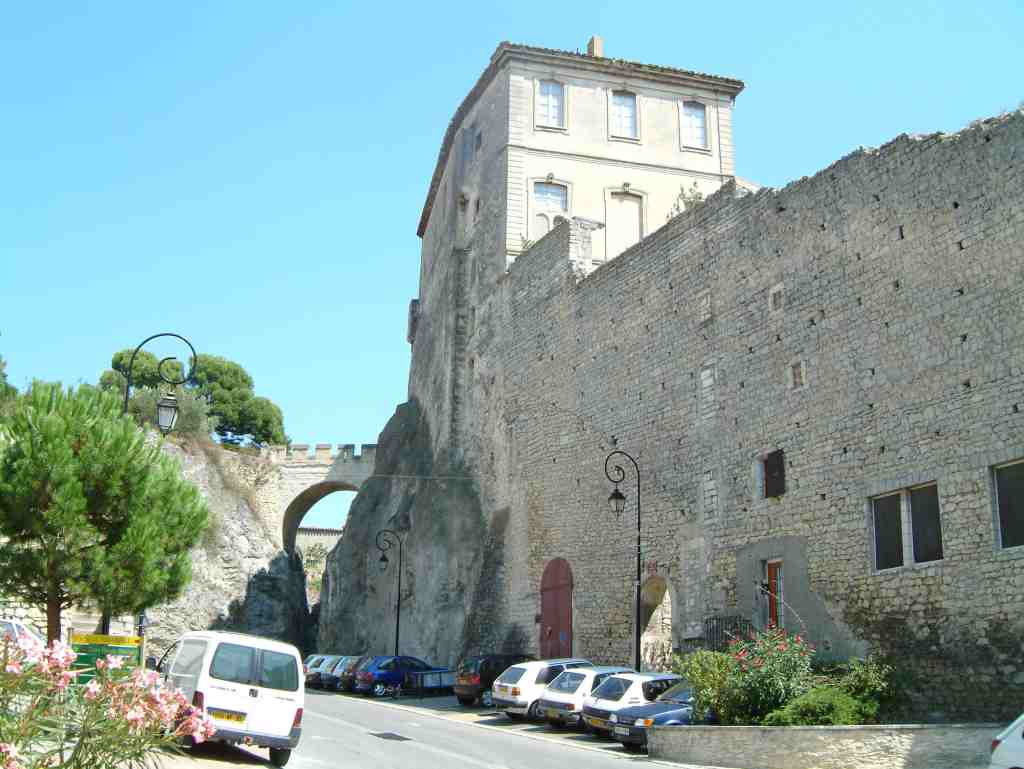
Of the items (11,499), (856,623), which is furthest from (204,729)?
(856,623)

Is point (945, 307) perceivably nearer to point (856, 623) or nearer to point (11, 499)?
point (856, 623)

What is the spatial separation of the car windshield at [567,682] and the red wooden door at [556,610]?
242 inches

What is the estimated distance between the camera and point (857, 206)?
18.0 metres

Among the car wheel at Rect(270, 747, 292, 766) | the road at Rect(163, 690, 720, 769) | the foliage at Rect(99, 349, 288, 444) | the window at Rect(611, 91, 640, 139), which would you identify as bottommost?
the road at Rect(163, 690, 720, 769)

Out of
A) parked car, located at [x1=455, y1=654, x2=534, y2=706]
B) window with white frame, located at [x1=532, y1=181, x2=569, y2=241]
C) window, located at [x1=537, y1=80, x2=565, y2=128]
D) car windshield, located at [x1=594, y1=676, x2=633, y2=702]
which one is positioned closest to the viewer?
car windshield, located at [x1=594, y1=676, x2=633, y2=702]

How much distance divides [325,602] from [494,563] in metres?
13.7

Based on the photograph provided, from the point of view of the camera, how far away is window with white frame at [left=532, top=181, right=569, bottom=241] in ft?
112

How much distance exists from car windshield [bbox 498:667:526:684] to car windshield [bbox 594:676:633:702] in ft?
10.1

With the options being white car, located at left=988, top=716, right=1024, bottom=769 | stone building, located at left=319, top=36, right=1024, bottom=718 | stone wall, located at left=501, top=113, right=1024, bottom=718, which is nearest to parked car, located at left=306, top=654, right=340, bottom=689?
stone building, located at left=319, top=36, right=1024, bottom=718

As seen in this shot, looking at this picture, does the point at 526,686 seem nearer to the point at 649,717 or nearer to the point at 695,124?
the point at 649,717

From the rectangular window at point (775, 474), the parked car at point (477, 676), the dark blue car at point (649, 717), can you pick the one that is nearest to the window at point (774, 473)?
the rectangular window at point (775, 474)

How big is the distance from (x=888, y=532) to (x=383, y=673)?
1519 cm

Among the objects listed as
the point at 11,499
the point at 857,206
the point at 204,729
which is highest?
the point at 857,206

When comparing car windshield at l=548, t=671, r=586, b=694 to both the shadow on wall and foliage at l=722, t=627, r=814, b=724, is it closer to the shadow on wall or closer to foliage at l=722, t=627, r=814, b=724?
foliage at l=722, t=627, r=814, b=724
